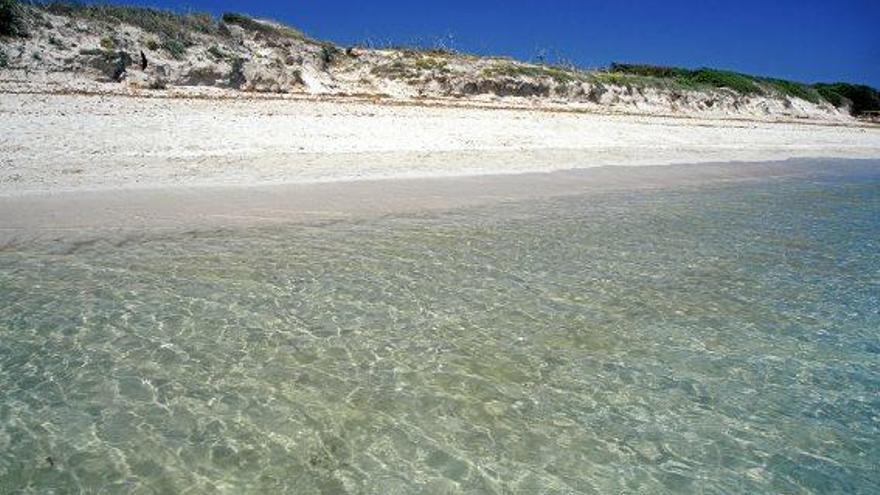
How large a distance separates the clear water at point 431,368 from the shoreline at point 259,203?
85 centimetres

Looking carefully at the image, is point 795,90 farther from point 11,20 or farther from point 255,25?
point 11,20

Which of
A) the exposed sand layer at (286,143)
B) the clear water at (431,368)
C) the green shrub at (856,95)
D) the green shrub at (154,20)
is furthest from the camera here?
the green shrub at (856,95)

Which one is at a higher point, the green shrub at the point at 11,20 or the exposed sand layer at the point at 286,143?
the green shrub at the point at 11,20

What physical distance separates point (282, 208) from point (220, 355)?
5985 mm

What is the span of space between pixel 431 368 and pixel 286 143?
40.6 ft

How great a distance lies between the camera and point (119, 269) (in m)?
7.37

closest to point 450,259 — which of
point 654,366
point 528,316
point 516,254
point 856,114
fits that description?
point 516,254

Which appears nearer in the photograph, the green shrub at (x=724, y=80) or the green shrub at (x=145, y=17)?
the green shrub at (x=145, y=17)

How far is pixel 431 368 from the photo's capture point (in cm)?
510

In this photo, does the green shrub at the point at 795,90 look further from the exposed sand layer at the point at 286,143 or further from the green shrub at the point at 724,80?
the exposed sand layer at the point at 286,143

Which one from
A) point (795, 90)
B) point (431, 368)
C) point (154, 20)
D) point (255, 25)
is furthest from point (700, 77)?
point (431, 368)

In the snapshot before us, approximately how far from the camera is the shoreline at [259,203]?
9117mm

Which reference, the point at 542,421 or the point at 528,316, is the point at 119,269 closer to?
the point at 528,316

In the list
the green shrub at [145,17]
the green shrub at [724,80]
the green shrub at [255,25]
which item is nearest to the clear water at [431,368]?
the green shrub at [145,17]
